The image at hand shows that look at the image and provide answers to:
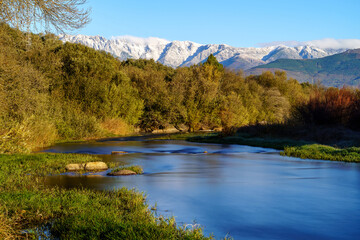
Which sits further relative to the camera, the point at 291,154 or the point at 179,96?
the point at 179,96


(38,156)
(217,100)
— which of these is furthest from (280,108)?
(38,156)

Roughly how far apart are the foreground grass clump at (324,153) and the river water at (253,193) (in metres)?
1.23

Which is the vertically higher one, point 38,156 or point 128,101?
point 128,101

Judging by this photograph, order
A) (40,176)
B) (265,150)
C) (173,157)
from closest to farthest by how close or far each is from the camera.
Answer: (40,176) → (173,157) → (265,150)

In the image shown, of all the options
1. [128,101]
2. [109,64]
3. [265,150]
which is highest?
[109,64]

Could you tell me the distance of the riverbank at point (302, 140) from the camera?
2570 cm

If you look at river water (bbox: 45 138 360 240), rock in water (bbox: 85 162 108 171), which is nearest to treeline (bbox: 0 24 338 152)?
rock in water (bbox: 85 162 108 171)

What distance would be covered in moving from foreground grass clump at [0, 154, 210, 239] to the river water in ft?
3.74

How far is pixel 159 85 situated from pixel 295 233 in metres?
45.9

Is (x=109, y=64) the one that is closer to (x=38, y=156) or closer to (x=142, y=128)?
(x=142, y=128)

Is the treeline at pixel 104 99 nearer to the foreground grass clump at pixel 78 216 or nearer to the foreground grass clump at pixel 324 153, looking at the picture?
the foreground grass clump at pixel 324 153

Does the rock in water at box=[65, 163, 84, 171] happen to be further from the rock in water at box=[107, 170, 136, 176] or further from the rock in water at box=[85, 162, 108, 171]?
the rock in water at box=[107, 170, 136, 176]

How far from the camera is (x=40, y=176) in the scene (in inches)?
639

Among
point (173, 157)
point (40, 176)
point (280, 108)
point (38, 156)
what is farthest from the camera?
point (280, 108)
